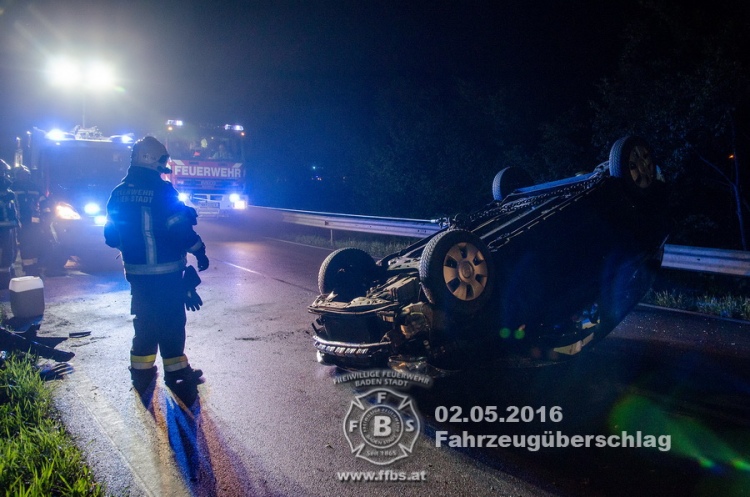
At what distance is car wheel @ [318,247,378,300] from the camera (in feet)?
14.9

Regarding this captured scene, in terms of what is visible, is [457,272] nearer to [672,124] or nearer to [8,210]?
[672,124]

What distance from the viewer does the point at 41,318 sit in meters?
6.55

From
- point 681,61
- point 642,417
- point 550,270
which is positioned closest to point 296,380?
point 550,270

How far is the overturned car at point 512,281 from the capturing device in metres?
3.75

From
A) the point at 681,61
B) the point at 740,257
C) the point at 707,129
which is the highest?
the point at 681,61

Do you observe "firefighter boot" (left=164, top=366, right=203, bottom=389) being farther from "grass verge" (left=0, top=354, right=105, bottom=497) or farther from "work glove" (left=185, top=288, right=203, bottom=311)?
"grass verge" (left=0, top=354, right=105, bottom=497)

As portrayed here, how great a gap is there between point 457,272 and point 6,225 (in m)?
9.59

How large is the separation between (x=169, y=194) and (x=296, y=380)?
6.40 ft

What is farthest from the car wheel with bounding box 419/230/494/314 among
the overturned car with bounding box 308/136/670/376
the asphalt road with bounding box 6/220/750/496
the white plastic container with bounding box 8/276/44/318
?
the white plastic container with bounding box 8/276/44/318

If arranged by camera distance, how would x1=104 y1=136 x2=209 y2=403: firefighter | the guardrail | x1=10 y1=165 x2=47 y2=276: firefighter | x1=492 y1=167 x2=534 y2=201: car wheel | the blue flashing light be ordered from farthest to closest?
1. the blue flashing light
2. x1=10 y1=165 x2=47 y2=276: firefighter
3. the guardrail
4. x1=492 y1=167 x2=534 y2=201: car wheel
5. x1=104 y1=136 x2=209 y2=403: firefighter

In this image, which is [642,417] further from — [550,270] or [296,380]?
[296,380]

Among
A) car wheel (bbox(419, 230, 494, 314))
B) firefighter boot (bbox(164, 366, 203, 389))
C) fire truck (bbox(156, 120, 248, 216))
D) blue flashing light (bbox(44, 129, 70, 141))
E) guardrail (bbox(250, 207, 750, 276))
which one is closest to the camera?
car wheel (bbox(419, 230, 494, 314))

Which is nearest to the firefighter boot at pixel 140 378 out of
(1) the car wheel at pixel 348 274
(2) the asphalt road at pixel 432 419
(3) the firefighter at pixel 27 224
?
(2) the asphalt road at pixel 432 419

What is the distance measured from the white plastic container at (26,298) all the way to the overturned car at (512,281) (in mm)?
4241
